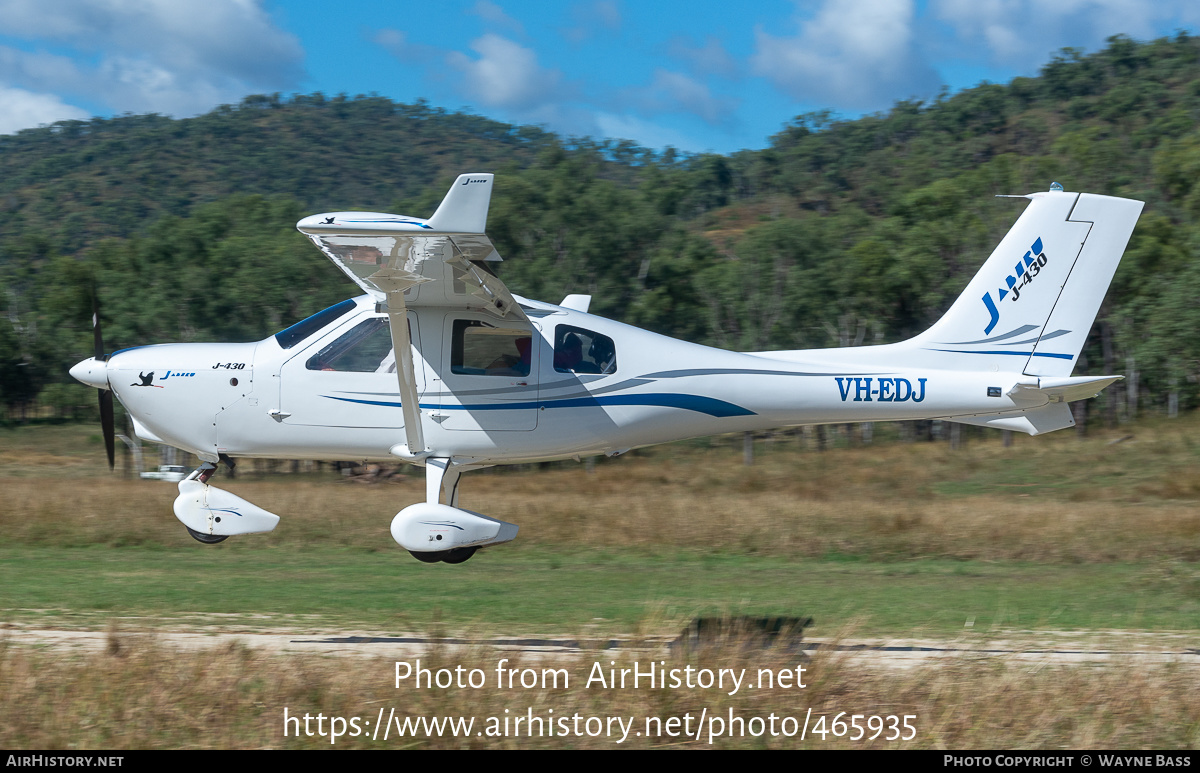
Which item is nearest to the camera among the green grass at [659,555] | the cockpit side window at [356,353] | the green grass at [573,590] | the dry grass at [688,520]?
the cockpit side window at [356,353]

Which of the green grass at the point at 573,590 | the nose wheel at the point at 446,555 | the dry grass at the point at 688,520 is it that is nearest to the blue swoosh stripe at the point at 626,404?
the nose wheel at the point at 446,555

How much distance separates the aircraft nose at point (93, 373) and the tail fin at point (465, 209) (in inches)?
175

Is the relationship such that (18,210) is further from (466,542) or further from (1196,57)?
(1196,57)

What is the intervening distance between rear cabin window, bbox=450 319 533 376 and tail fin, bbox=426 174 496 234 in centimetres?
226

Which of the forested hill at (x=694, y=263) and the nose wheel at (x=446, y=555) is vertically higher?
the forested hill at (x=694, y=263)

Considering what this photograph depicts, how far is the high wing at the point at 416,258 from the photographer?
7.69m

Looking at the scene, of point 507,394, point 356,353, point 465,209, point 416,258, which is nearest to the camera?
point 465,209

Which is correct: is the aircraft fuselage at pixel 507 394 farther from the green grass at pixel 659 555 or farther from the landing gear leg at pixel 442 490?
the green grass at pixel 659 555

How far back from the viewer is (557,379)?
9.98 metres

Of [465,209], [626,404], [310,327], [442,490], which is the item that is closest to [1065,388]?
[626,404]

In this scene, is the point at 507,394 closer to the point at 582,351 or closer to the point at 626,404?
the point at 582,351

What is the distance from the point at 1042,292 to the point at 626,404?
13.4 ft

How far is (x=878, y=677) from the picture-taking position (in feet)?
27.5

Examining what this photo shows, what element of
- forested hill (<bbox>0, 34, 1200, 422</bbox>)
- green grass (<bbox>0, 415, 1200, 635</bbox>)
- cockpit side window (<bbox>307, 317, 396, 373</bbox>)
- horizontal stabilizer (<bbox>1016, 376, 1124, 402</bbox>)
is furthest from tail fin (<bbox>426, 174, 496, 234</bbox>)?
forested hill (<bbox>0, 34, 1200, 422</bbox>)
